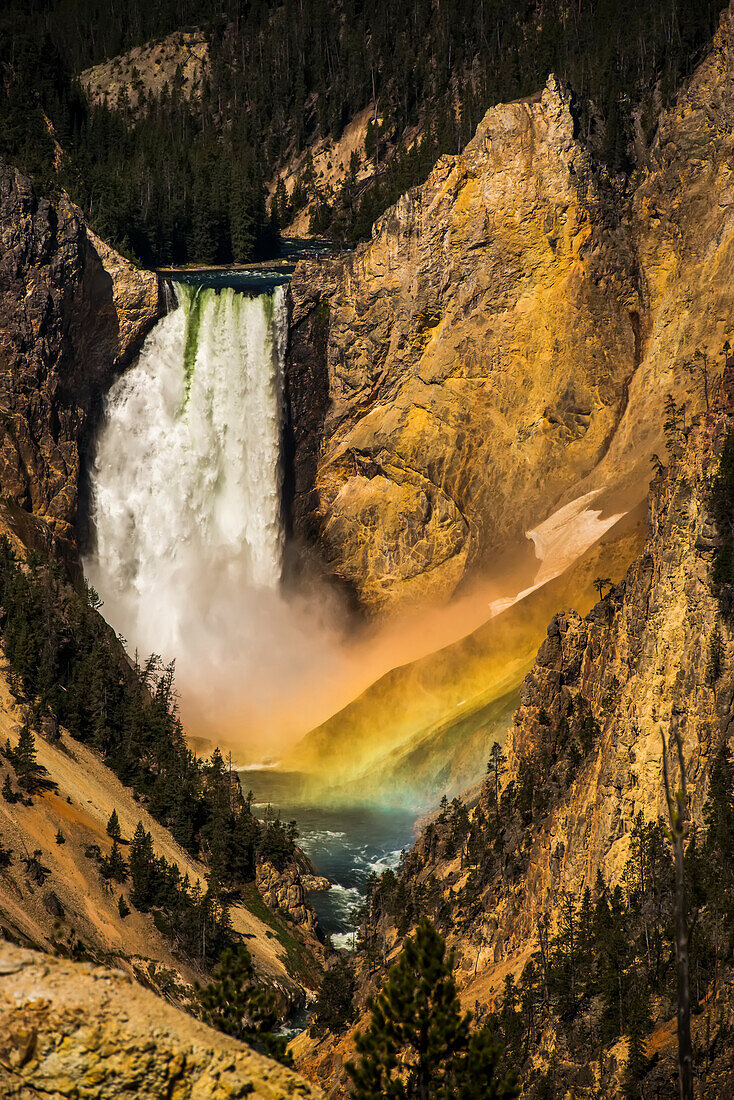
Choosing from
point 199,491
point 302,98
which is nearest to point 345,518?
point 199,491

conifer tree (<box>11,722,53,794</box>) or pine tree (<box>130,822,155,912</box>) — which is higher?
conifer tree (<box>11,722,53,794</box>)

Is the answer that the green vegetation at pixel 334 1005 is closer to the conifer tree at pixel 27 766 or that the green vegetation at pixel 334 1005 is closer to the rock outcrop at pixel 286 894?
the rock outcrop at pixel 286 894

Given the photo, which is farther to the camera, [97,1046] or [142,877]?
[142,877]

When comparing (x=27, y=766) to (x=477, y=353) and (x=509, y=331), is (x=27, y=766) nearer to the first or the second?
(x=477, y=353)

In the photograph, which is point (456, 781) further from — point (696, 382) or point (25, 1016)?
point (25, 1016)

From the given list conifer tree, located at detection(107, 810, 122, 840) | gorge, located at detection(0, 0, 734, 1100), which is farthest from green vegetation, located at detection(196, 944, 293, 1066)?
conifer tree, located at detection(107, 810, 122, 840)

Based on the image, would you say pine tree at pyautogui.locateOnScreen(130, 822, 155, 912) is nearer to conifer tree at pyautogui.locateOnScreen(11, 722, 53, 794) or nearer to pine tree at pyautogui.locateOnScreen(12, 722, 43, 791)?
conifer tree at pyautogui.locateOnScreen(11, 722, 53, 794)

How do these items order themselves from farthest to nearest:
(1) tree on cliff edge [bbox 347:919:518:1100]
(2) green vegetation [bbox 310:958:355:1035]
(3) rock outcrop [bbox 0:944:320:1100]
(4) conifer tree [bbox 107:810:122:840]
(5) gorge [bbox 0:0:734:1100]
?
(4) conifer tree [bbox 107:810:122:840]
(5) gorge [bbox 0:0:734:1100]
(2) green vegetation [bbox 310:958:355:1035]
(1) tree on cliff edge [bbox 347:919:518:1100]
(3) rock outcrop [bbox 0:944:320:1100]

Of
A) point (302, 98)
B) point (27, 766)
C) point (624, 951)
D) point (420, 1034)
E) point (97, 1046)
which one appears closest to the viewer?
point (97, 1046)

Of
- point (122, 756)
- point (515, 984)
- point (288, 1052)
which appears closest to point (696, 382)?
point (122, 756)
